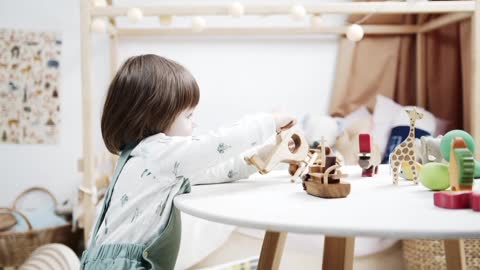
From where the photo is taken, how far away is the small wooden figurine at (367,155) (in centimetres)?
101

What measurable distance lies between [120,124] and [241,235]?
0.90 m

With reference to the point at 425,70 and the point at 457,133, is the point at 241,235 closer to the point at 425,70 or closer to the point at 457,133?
the point at 457,133

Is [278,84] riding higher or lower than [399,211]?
higher

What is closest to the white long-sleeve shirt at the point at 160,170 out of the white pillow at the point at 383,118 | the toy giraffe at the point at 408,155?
the toy giraffe at the point at 408,155

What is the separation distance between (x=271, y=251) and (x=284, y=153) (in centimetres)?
21

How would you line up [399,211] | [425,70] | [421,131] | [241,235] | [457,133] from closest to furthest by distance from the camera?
[399,211], [457,133], [241,235], [421,131], [425,70]

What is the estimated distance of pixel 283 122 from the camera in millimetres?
989

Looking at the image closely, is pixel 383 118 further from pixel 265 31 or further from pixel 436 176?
pixel 436 176

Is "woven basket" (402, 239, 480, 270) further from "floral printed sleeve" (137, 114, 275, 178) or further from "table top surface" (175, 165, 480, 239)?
"floral printed sleeve" (137, 114, 275, 178)

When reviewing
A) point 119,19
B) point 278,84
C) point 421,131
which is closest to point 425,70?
point 421,131

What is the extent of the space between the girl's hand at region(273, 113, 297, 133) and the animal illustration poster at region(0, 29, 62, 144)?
73.8 inches

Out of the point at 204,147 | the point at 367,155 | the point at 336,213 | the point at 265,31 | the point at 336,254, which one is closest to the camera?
the point at 336,213

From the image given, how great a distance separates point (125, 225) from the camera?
95cm

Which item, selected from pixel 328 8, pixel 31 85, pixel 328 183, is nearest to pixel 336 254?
pixel 328 183
